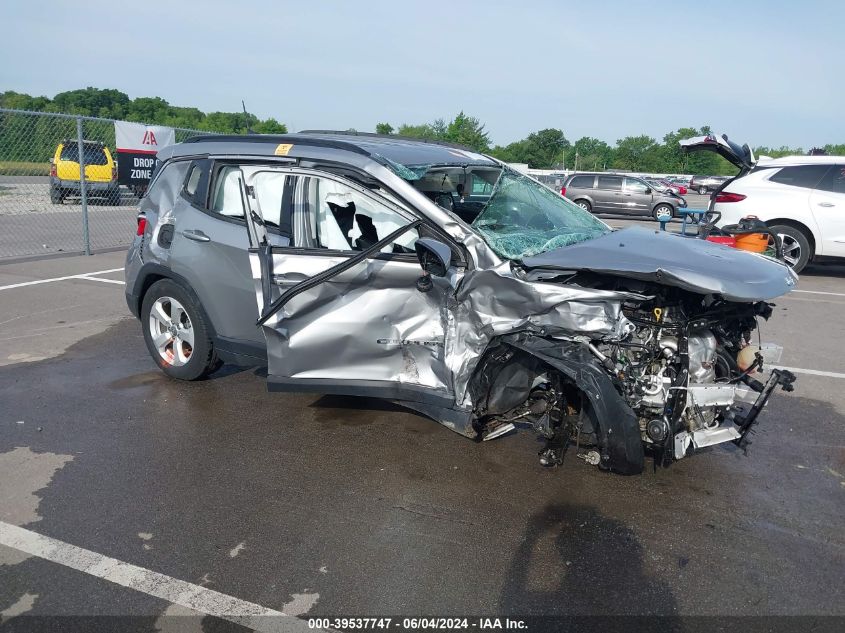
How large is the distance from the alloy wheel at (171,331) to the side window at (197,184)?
2.63 ft

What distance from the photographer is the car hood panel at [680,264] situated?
3.57 m

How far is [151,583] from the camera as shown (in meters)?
3.07

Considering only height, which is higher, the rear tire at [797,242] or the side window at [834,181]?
the side window at [834,181]

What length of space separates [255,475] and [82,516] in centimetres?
93

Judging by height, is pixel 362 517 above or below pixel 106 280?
below

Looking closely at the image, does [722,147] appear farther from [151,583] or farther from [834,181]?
[151,583]

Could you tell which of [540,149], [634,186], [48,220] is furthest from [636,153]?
[48,220]

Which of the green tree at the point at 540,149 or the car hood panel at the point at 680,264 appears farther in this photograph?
the green tree at the point at 540,149

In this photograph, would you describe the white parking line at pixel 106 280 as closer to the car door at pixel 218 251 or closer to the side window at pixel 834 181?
the car door at pixel 218 251

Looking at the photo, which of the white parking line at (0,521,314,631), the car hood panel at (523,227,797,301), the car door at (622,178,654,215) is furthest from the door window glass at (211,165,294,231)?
the car door at (622,178,654,215)

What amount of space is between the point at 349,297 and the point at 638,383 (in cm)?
177

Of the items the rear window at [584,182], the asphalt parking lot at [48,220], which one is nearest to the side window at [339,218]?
the asphalt parking lot at [48,220]

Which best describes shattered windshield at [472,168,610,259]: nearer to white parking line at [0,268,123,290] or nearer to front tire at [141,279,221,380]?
front tire at [141,279,221,380]

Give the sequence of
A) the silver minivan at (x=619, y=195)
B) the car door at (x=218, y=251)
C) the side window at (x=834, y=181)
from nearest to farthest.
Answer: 1. the car door at (x=218, y=251)
2. the side window at (x=834, y=181)
3. the silver minivan at (x=619, y=195)
